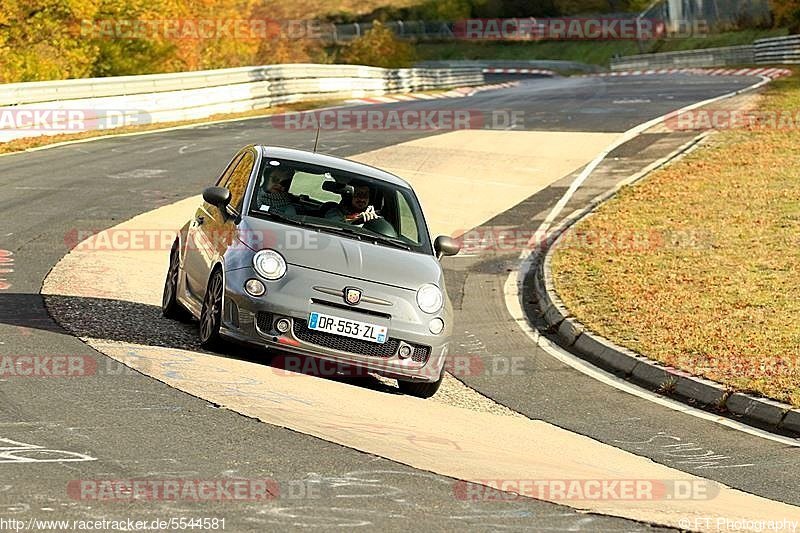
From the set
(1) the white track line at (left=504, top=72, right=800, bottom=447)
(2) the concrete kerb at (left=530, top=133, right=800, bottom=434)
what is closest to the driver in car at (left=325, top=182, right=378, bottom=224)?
(1) the white track line at (left=504, top=72, right=800, bottom=447)

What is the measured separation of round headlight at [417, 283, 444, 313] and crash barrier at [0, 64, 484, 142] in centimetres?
1738

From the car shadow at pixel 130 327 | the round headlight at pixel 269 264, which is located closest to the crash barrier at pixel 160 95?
the car shadow at pixel 130 327

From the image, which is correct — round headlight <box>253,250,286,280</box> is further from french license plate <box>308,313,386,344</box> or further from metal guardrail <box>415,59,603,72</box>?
metal guardrail <box>415,59,603,72</box>

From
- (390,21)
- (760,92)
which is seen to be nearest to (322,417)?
(760,92)

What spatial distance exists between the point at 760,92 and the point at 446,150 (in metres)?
13.1

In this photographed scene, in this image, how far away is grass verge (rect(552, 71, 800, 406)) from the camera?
42.4 ft

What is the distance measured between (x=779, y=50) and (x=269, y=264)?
50.4m

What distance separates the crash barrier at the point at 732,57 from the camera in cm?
5547

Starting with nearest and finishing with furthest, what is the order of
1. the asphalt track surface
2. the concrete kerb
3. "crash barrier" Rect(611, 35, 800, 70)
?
the asphalt track surface → the concrete kerb → "crash barrier" Rect(611, 35, 800, 70)

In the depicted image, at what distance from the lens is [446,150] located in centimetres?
2722

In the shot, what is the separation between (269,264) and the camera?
10.2 metres

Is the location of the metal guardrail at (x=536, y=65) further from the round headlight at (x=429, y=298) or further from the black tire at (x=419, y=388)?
the round headlight at (x=429, y=298)

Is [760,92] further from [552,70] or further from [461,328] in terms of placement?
[552,70]

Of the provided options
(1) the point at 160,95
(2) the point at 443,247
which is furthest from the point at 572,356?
(1) the point at 160,95
